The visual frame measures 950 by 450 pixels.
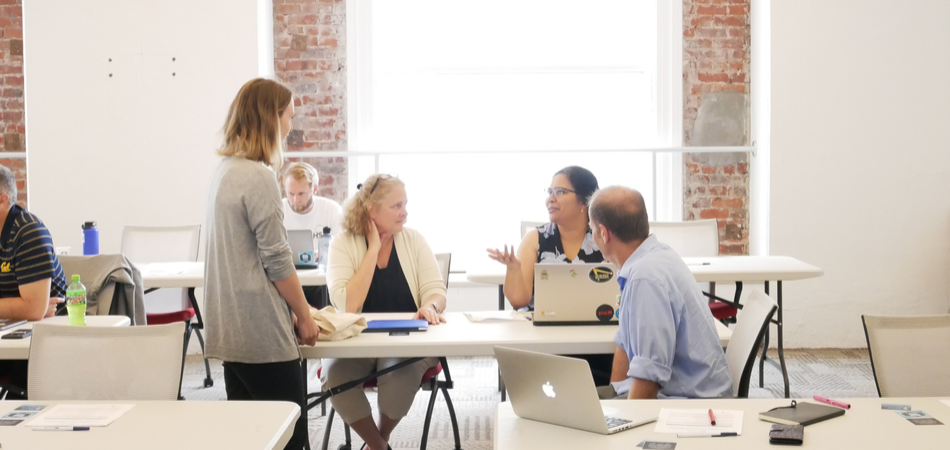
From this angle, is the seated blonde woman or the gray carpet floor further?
the gray carpet floor

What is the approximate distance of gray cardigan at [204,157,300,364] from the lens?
233 cm

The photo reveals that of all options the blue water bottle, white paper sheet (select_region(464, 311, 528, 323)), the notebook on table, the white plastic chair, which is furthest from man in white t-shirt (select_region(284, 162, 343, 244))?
the notebook on table

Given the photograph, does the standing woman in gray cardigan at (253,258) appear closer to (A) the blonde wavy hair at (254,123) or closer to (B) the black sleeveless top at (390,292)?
(A) the blonde wavy hair at (254,123)

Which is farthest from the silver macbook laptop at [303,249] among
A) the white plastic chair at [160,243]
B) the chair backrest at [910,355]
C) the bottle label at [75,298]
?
the chair backrest at [910,355]

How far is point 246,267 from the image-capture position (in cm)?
237

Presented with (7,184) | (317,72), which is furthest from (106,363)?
(317,72)

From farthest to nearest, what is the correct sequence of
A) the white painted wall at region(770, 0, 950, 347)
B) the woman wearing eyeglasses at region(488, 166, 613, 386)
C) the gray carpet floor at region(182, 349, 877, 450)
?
the white painted wall at region(770, 0, 950, 347) < the gray carpet floor at region(182, 349, 877, 450) < the woman wearing eyeglasses at region(488, 166, 613, 386)

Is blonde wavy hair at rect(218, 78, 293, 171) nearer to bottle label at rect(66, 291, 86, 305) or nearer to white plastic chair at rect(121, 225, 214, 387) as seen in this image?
bottle label at rect(66, 291, 86, 305)

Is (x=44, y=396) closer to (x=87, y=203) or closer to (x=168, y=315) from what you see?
(x=168, y=315)

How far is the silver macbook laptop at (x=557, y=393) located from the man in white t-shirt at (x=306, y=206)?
293 centimetres

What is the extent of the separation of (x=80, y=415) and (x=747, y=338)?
184 cm

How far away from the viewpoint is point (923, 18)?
517cm

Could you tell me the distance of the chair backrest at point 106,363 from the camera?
7.01 feet

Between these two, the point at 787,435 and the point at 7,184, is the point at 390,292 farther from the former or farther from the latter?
the point at 787,435
